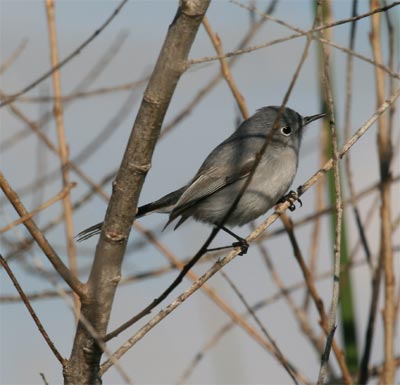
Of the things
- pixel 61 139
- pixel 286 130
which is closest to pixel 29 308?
pixel 61 139

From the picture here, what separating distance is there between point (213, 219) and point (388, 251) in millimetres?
1490

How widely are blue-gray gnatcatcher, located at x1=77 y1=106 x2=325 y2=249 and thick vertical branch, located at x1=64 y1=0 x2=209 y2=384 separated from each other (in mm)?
1612

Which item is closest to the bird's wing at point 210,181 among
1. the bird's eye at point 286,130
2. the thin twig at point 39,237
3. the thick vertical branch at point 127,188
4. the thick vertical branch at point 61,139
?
the bird's eye at point 286,130

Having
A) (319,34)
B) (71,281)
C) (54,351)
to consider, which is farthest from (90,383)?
(319,34)

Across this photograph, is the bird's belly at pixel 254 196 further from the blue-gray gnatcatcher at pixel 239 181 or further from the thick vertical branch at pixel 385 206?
the thick vertical branch at pixel 385 206

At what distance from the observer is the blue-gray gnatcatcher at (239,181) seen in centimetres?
390

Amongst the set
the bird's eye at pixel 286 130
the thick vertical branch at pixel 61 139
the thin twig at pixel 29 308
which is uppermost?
the bird's eye at pixel 286 130

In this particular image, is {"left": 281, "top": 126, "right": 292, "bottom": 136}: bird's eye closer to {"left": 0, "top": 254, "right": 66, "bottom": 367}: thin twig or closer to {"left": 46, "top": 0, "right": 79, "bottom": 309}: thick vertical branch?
{"left": 46, "top": 0, "right": 79, "bottom": 309}: thick vertical branch

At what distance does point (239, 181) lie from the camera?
4.06 metres

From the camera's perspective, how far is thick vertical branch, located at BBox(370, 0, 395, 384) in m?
2.76

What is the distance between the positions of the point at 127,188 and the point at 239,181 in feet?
6.99

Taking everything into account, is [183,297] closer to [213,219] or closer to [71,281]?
[71,281]

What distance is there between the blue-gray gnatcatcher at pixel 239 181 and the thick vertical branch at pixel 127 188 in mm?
1612

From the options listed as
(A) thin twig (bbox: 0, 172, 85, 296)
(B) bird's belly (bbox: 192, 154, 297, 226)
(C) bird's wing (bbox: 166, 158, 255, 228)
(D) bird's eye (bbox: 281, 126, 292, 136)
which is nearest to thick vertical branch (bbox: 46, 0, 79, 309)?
(A) thin twig (bbox: 0, 172, 85, 296)
